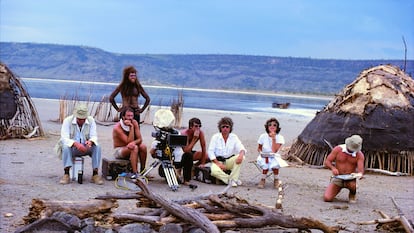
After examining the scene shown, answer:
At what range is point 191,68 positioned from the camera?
129 meters

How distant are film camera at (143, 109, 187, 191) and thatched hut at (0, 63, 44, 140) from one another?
5.49m

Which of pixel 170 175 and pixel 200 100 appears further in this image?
pixel 200 100

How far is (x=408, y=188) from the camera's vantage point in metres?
10.4

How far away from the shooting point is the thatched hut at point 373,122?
12.0 m

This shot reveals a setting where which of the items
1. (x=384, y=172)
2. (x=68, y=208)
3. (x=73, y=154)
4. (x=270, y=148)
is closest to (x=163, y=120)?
(x=73, y=154)

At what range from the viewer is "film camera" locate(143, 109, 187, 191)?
9.10 m

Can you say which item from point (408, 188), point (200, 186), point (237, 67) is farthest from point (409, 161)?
point (237, 67)

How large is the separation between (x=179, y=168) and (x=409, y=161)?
477 cm

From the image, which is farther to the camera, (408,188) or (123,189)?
(408,188)

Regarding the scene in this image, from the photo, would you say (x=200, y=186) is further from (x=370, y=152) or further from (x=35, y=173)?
(x=370, y=152)

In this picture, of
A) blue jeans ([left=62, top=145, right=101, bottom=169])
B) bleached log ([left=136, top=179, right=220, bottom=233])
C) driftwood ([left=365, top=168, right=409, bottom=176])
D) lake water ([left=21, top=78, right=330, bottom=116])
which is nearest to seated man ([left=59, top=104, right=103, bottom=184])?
blue jeans ([left=62, top=145, right=101, bottom=169])

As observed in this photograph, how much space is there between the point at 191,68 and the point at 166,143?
120 metres

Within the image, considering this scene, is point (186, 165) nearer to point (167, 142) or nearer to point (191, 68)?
point (167, 142)

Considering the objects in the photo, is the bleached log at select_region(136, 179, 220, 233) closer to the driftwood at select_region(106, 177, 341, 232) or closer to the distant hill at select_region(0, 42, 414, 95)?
the driftwood at select_region(106, 177, 341, 232)
